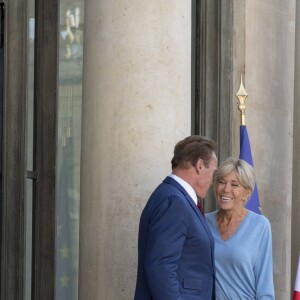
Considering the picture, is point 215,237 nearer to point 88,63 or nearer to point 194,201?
point 194,201

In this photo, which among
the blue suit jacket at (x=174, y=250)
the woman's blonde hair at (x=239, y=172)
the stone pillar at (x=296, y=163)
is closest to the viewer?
the blue suit jacket at (x=174, y=250)

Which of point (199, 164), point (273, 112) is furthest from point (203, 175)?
point (273, 112)

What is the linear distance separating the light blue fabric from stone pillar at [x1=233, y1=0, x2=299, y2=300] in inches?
110

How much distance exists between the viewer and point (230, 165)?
7.15 metres

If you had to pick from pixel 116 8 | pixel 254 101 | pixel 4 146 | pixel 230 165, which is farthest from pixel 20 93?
pixel 254 101

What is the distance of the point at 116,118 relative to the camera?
7387 millimetres

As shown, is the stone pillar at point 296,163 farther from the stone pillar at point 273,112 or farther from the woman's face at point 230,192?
the woman's face at point 230,192

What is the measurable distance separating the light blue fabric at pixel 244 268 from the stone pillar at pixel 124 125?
611 mm

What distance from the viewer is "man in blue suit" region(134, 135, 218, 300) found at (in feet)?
20.0

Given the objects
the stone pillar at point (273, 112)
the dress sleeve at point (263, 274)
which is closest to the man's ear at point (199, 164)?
the dress sleeve at point (263, 274)

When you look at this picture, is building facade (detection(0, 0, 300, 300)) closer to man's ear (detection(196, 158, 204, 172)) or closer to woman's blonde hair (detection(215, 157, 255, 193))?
woman's blonde hair (detection(215, 157, 255, 193))

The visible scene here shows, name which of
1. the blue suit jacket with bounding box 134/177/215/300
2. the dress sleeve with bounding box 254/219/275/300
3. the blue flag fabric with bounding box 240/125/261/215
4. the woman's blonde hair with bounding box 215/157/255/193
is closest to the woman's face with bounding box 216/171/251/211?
the woman's blonde hair with bounding box 215/157/255/193

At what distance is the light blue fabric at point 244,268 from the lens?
697 cm

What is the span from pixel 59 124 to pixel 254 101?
77.7 inches
